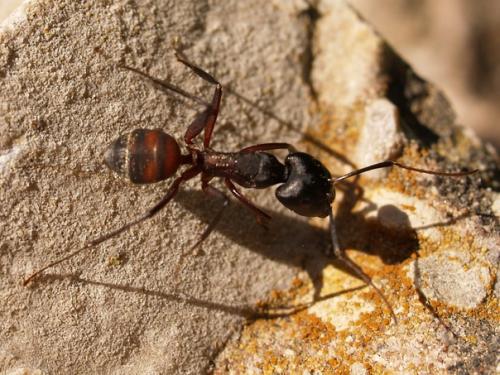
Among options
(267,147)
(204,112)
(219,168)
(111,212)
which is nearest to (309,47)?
(267,147)

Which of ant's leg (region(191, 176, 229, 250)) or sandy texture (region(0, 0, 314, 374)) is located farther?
ant's leg (region(191, 176, 229, 250))

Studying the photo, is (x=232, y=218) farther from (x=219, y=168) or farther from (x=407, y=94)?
(x=407, y=94)

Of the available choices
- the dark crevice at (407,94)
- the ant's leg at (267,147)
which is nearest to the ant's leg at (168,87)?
the ant's leg at (267,147)

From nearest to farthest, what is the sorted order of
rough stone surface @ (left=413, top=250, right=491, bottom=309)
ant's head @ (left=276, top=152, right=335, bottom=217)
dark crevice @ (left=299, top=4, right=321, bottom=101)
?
rough stone surface @ (left=413, top=250, right=491, bottom=309)
ant's head @ (left=276, top=152, right=335, bottom=217)
dark crevice @ (left=299, top=4, right=321, bottom=101)

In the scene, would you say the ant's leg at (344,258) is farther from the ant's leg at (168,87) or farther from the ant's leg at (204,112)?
the ant's leg at (168,87)

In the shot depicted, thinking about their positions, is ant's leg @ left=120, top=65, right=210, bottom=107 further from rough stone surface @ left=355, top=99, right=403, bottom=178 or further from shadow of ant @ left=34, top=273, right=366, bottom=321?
shadow of ant @ left=34, top=273, right=366, bottom=321

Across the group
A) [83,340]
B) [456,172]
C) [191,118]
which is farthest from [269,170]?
[83,340]

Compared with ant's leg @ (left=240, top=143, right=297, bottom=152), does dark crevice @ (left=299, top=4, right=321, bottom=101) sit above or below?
above

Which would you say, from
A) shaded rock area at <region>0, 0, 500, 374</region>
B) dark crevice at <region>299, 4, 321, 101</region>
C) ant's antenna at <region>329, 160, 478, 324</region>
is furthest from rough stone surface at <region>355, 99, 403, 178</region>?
dark crevice at <region>299, 4, 321, 101</region>
